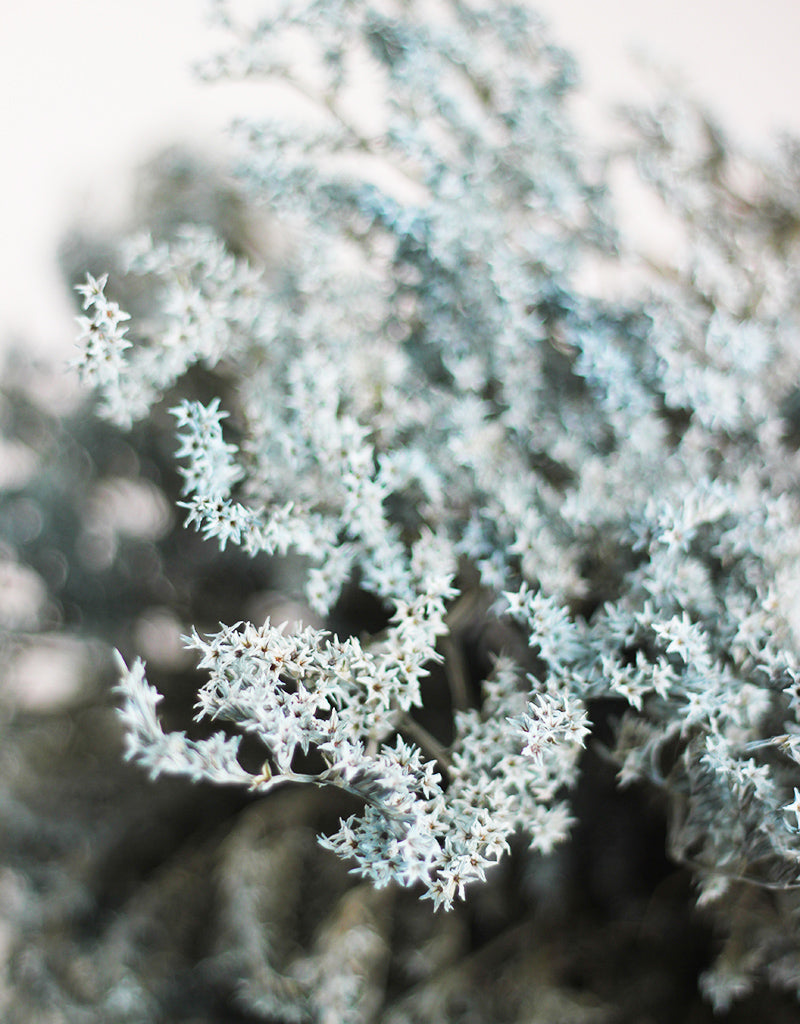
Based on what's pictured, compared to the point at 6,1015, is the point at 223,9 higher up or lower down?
higher up

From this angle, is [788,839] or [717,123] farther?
[717,123]

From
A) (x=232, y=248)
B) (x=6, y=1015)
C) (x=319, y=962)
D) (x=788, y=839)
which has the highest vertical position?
(x=788, y=839)

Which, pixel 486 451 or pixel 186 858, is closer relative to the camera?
pixel 486 451

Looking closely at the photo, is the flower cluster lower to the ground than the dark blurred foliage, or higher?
higher

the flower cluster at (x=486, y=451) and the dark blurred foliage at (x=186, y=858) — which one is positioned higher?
the flower cluster at (x=486, y=451)

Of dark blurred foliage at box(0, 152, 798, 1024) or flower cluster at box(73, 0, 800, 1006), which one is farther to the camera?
dark blurred foliage at box(0, 152, 798, 1024)

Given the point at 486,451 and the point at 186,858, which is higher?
the point at 486,451

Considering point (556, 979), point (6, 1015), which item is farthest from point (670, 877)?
point (6, 1015)

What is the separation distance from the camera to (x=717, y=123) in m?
0.49

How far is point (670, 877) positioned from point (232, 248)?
1.88 ft

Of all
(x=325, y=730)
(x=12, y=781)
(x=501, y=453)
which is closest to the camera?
(x=325, y=730)

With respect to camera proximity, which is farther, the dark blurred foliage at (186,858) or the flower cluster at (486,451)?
the dark blurred foliage at (186,858)

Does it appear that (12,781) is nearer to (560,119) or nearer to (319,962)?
(319,962)

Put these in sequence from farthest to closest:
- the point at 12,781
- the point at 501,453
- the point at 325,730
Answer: the point at 12,781 → the point at 501,453 → the point at 325,730
